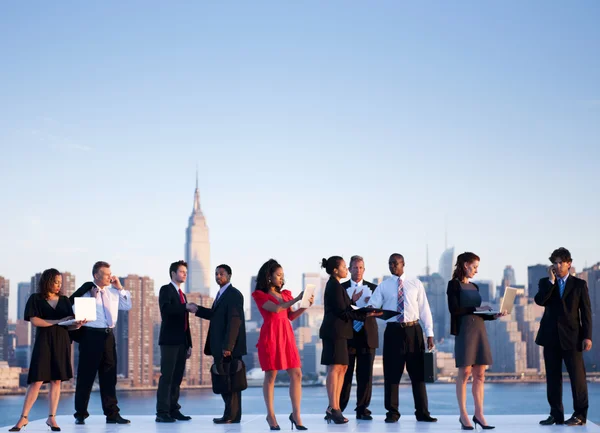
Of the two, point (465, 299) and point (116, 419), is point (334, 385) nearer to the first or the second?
point (465, 299)

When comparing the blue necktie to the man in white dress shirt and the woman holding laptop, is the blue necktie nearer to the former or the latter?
the woman holding laptop

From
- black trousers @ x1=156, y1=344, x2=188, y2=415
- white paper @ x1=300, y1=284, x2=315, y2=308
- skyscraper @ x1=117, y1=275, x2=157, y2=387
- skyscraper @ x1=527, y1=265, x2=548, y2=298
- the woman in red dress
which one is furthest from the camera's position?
skyscraper @ x1=527, y1=265, x2=548, y2=298

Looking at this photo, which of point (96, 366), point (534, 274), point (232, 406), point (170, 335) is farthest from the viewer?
point (534, 274)

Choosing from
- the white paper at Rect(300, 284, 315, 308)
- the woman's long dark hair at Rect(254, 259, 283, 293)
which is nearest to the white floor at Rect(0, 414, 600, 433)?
the white paper at Rect(300, 284, 315, 308)

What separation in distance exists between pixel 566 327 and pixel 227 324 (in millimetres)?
4142

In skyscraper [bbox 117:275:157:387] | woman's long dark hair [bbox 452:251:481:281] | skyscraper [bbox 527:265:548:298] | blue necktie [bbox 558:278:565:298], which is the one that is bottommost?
skyscraper [bbox 117:275:157:387]

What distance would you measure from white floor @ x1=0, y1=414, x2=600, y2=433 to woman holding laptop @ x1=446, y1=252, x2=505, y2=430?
18.5 inches

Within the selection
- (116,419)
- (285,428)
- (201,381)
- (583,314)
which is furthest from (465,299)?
(201,381)

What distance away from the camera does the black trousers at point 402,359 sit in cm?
1191

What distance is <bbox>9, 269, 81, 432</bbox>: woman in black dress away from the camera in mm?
11297

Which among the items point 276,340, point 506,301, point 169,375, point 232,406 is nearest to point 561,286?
point 506,301

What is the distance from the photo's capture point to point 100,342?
12.4 metres

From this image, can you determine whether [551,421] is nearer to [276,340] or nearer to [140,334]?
[276,340]

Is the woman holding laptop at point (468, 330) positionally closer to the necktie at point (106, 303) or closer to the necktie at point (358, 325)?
the necktie at point (358, 325)
